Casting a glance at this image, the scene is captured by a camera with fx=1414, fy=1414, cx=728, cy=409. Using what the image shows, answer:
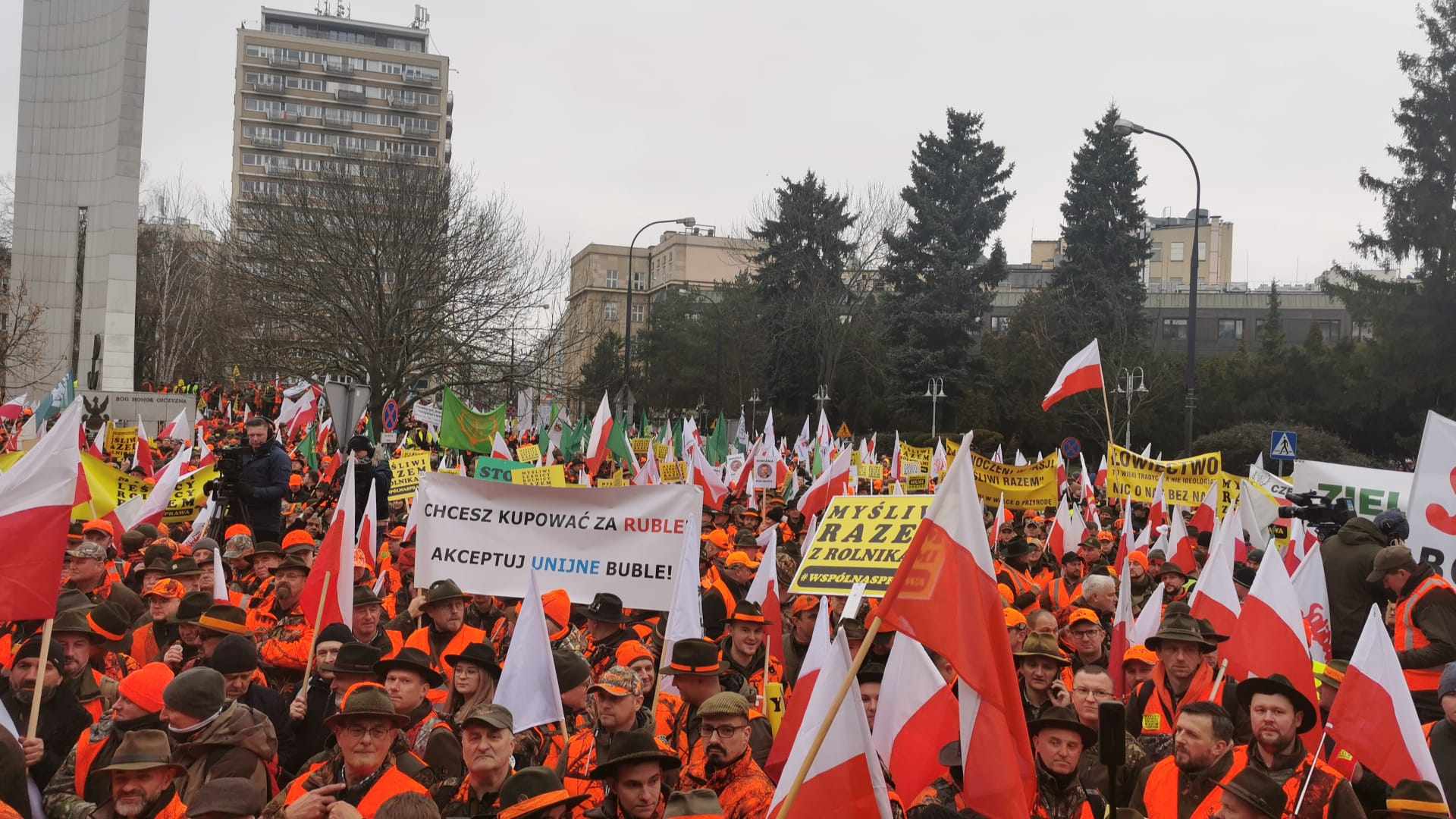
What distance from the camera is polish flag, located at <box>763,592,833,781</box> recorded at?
241 inches

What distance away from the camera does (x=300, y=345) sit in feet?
132

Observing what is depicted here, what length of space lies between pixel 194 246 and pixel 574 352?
32987mm

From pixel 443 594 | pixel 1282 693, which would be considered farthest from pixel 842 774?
pixel 443 594

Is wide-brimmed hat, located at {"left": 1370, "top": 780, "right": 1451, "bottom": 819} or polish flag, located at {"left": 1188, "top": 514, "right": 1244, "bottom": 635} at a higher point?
polish flag, located at {"left": 1188, "top": 514, "right": 1244, "bottom": 635}

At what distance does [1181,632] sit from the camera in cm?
714

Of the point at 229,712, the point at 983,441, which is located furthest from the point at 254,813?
the point at 983,441

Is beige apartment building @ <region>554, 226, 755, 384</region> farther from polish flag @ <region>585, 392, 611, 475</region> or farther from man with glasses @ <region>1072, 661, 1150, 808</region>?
man with glasses @ <region>1072, 661, 1150, 808</region>

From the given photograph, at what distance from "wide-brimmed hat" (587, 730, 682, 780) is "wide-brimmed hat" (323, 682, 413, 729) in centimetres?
81

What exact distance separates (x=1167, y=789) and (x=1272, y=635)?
1608mm

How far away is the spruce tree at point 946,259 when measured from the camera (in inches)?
2265

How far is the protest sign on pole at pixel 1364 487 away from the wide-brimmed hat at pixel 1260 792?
30.0 ft

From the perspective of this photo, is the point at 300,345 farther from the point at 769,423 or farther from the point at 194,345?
the point at 194,345

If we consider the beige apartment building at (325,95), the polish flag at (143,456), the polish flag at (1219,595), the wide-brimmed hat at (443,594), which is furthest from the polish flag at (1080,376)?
the beige apartment building at (325,95)

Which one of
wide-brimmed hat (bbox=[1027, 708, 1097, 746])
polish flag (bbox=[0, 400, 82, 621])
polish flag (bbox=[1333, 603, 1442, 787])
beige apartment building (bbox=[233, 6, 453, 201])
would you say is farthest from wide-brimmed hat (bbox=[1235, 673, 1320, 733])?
beige apartment building (bbox=[233, 6, 453, 201])
